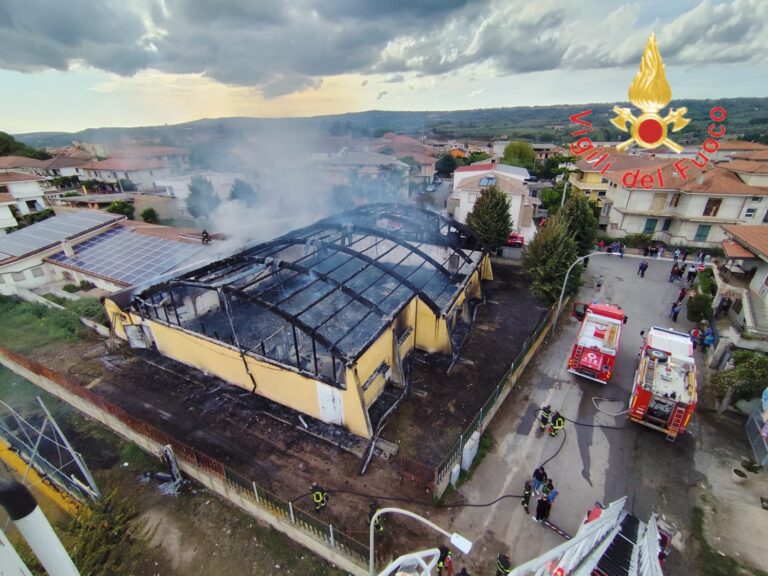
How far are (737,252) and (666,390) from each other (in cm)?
1154

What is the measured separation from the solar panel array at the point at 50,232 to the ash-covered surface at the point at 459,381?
26.7 m

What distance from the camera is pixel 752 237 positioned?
1795 cm

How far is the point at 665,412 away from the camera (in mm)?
12094

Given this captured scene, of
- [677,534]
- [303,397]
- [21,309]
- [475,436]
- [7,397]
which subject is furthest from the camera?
[21,309]

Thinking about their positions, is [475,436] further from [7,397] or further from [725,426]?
[7,397]

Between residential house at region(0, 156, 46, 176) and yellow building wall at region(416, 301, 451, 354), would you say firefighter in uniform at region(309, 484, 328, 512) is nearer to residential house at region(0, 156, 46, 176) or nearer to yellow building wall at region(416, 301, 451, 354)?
yellow building wall at region(416, 301, 451, 354)

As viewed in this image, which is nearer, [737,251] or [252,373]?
[252,373]

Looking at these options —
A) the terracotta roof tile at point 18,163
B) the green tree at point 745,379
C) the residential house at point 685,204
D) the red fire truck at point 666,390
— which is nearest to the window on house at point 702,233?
the residential house at point 685,204

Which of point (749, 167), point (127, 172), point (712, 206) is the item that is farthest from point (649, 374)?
point (127, 172)

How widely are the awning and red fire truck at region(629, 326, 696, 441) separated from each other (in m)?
7.82

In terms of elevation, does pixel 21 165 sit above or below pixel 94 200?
above

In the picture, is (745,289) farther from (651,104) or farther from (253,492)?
(253,492)

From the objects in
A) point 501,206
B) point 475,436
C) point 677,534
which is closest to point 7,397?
point 475,436

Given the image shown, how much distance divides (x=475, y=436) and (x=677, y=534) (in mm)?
5729
